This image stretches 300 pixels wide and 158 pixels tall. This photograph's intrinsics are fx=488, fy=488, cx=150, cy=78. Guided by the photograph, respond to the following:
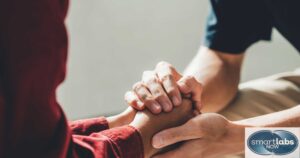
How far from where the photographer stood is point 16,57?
19.4 inches

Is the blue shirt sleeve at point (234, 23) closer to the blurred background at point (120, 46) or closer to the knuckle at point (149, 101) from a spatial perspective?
the knuckle at point (149, 101)

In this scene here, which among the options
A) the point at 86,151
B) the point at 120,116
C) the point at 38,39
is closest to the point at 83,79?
the point at 120,116

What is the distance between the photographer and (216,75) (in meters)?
1.02

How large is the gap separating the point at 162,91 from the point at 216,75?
25cm

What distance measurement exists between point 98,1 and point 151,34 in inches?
7.9

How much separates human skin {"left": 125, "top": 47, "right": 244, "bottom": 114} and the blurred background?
51 centimetres

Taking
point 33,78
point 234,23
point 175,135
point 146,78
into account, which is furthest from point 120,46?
point 33,78

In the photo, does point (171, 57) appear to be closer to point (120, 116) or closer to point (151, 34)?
point (151, 34)

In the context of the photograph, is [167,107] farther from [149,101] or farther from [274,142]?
[274,142]

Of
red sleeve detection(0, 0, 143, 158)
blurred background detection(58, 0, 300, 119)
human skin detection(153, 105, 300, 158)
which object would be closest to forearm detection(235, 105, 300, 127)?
human skin detection(153, 105, 300, 158)

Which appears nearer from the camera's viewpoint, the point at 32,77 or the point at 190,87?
the point at 32,77

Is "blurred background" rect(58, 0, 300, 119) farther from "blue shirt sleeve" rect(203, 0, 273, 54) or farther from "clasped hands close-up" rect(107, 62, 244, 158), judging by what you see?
"clasped hands close-up" rect(107, 62, 244, 158)

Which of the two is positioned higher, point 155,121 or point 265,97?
point 155,121

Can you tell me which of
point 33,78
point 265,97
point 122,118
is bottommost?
point 265,97
